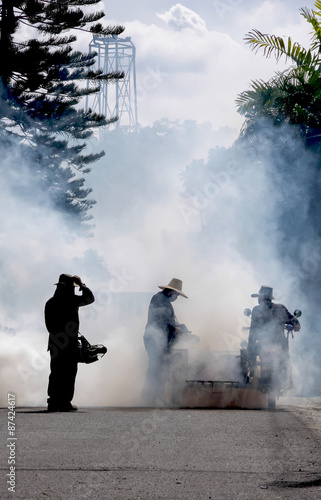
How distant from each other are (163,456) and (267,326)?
527cm

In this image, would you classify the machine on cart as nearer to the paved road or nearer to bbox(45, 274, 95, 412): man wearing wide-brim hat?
the paved road

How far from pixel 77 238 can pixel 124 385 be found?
50.8 ft

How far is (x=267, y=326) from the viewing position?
40.2 ft

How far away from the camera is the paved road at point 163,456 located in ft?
19.3

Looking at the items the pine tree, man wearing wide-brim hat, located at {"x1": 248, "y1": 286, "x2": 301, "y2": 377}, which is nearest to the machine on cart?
man wearing wide-brim hat, located at {"x1": 248, "y1": 286, "x2": 301, "y2": 377}

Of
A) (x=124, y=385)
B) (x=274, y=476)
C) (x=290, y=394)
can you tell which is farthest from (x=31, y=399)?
(x=274, y=476)

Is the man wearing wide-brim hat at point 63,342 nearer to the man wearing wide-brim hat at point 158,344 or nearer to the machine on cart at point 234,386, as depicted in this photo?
the man wearing wide-brim hat at point 158,344

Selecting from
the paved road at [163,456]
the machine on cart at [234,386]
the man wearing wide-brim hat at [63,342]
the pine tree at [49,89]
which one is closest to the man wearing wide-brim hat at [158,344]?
the machine on cart at [234,386]

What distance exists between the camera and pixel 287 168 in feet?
69.5

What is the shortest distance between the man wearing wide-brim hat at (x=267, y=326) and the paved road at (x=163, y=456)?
1.71m

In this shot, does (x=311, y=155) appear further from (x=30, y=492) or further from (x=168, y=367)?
(x=30, y=492)

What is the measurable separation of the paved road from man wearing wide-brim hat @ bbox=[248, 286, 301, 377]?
5.60 ft

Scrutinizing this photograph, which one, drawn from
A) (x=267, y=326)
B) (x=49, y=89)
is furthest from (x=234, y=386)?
(x=49, y=89)

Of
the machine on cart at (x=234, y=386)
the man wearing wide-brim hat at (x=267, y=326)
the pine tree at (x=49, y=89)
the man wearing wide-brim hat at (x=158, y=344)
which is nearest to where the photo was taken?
the machine on cart at (x=234, y=386)
